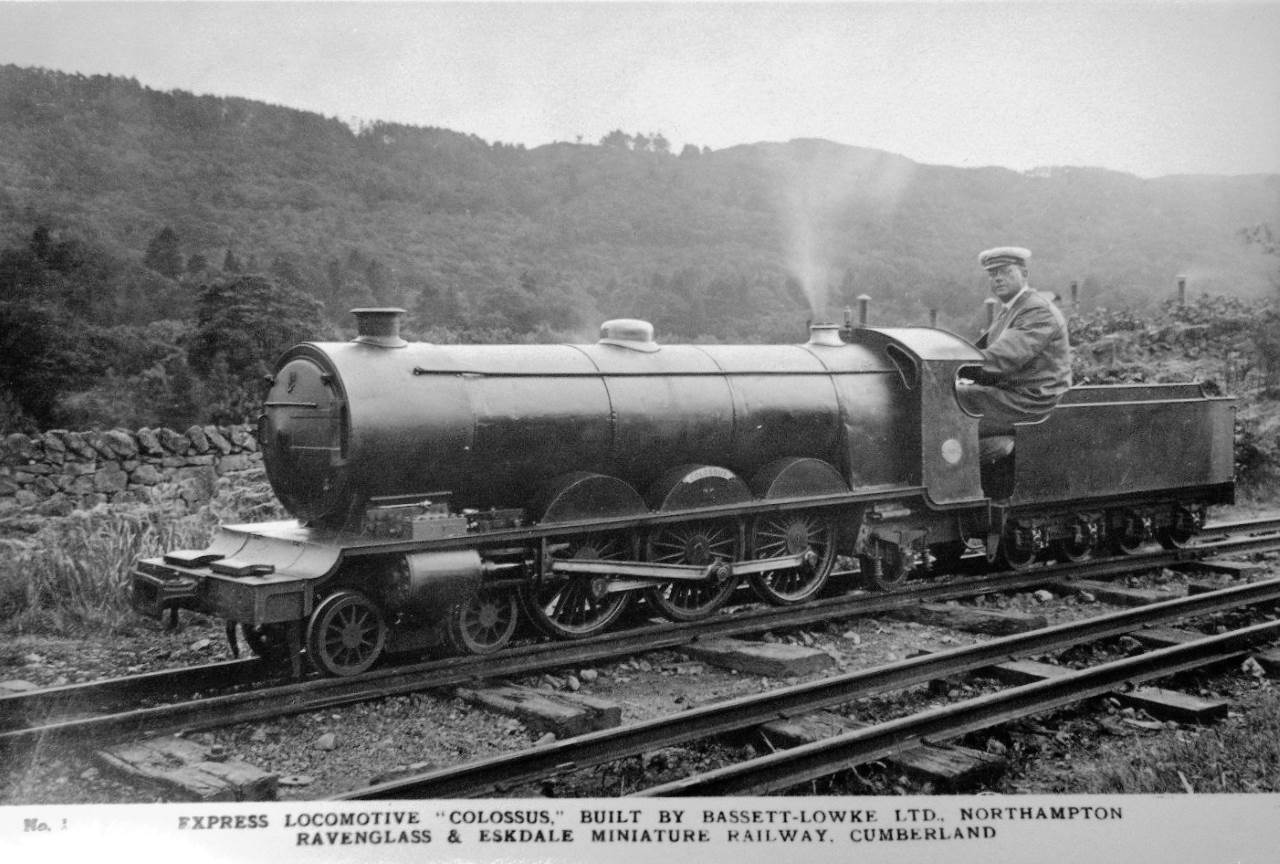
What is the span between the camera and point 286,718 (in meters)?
5.00

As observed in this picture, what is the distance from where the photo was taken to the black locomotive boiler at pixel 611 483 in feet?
18.1

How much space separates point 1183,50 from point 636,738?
484 centimetres

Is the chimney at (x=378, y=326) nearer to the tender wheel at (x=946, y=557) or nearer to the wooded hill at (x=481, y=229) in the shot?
the wooded hill at (x=481, y=229)

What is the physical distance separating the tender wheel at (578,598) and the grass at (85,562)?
2.67m

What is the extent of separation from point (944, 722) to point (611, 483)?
253cm

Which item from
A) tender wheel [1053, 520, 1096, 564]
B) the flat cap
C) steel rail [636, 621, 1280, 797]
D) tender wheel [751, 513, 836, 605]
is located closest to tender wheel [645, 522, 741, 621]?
tender wheel [751, 513, 836, 605]

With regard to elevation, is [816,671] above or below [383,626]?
below

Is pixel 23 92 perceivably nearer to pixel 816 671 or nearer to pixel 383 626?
pixel 383 626

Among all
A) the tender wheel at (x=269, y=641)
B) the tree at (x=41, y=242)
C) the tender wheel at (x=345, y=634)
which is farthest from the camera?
the tree at (x=41, y=242)

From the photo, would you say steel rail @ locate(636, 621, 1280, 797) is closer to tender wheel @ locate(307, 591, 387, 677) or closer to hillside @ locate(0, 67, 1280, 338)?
tender wheel @ locate(307, 591, 387, 677)

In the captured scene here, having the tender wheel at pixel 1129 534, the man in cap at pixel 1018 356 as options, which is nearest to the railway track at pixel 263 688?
the man in cap at pixel 1018 356

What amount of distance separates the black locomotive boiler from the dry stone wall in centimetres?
253

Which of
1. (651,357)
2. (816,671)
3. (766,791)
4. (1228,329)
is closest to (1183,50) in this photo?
(651,357)

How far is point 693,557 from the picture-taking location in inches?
270
